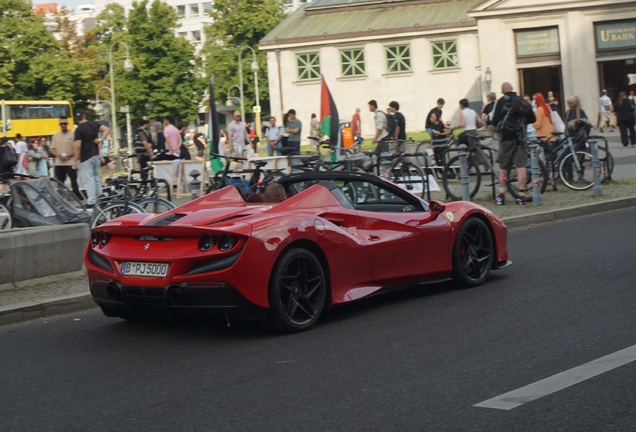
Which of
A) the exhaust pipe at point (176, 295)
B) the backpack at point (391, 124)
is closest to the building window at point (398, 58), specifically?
the backpack at point (391, 124)

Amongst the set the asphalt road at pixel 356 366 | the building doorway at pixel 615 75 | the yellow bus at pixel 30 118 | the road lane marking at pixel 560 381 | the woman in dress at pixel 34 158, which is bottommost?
the road lane marking at pixel 560 381

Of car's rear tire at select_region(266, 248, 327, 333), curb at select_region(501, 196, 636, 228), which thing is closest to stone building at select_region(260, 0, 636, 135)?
curb at select_region(501, 196, 636, 228)

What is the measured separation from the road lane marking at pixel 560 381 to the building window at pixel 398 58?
6014 centimetres

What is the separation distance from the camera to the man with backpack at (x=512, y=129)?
15.6 metres

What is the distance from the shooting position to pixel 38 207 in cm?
1205

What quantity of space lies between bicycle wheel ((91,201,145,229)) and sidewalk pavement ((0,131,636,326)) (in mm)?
2408

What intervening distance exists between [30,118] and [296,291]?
207ft

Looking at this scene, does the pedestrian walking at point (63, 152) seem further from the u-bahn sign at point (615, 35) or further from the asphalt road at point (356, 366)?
the u-bahn sign at point (615, 35)

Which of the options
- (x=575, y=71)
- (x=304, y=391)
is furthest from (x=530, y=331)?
(x=575, y=71)

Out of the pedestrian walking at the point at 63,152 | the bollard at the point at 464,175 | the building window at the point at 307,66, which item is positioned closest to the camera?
the bollard at the point at 464,175

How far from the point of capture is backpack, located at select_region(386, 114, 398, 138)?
22.9 metres

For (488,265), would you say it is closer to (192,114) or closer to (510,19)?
(510,19)

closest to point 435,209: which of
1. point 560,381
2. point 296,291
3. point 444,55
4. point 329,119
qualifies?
point 296,291

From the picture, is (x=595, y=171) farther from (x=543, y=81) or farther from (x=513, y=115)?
(x=543, y=81)
